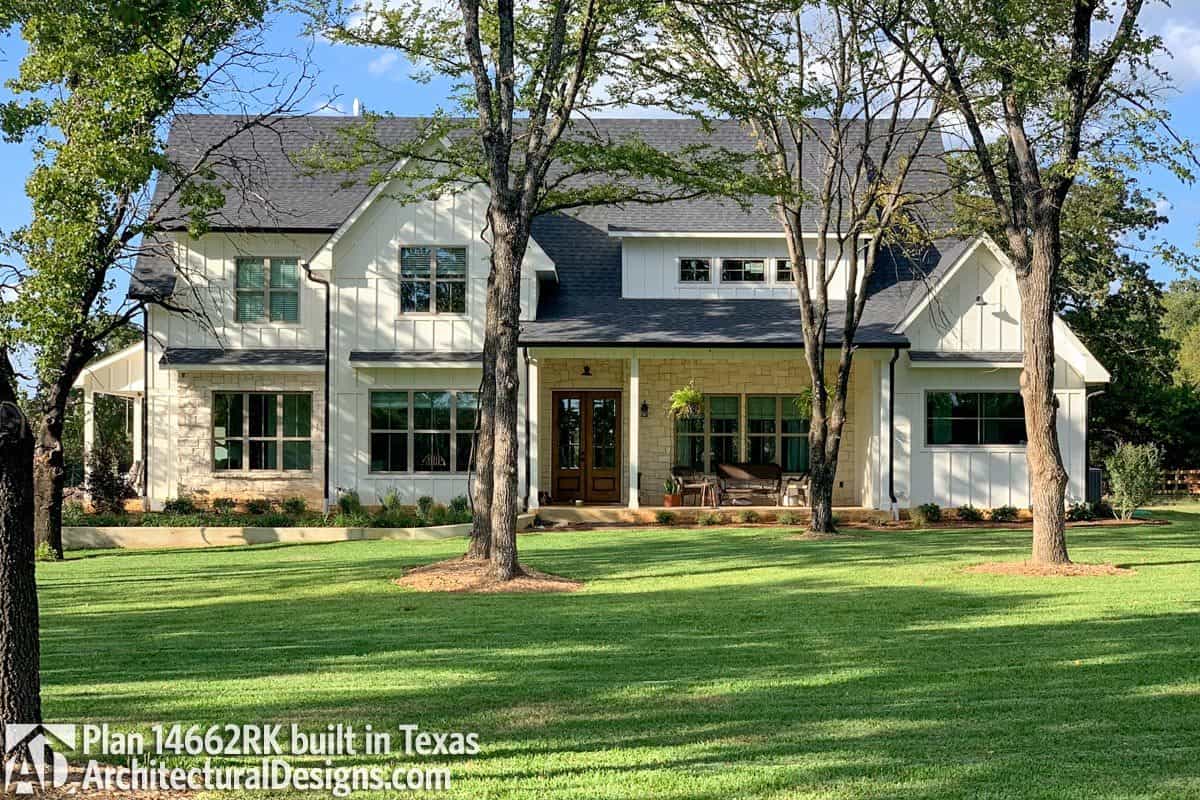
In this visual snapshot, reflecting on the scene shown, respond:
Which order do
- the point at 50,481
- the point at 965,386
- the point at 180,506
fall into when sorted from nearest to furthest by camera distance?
the point at 50,481, the point at 180,506, the point at 965,386

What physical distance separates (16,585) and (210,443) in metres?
20.6

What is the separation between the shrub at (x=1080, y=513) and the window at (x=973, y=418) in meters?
1.69

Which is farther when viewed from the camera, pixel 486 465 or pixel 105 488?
pixel 105 488

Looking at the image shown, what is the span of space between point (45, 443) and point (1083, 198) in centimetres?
2546

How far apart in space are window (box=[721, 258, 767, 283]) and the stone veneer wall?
5.87 ft

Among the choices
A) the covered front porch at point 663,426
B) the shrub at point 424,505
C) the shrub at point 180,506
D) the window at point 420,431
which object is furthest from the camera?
the covered front porch at point 663,426

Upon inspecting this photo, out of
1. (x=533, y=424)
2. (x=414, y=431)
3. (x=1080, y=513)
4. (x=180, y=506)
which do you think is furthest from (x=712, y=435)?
(x=180, y=506)

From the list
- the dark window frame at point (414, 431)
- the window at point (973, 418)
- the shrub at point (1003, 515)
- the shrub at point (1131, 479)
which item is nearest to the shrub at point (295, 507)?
the dark window frame at point (414, 431)

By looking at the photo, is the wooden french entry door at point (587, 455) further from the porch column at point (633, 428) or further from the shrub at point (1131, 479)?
the shrub at point (1131, 479)

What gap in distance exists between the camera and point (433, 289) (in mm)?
25125

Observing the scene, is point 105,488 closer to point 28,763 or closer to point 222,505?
point 222,505

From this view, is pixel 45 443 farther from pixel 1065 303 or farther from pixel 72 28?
pixel 1065 303

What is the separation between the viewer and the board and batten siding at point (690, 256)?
2650 centimetres

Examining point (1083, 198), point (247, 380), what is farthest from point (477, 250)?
point (1083, 198)
